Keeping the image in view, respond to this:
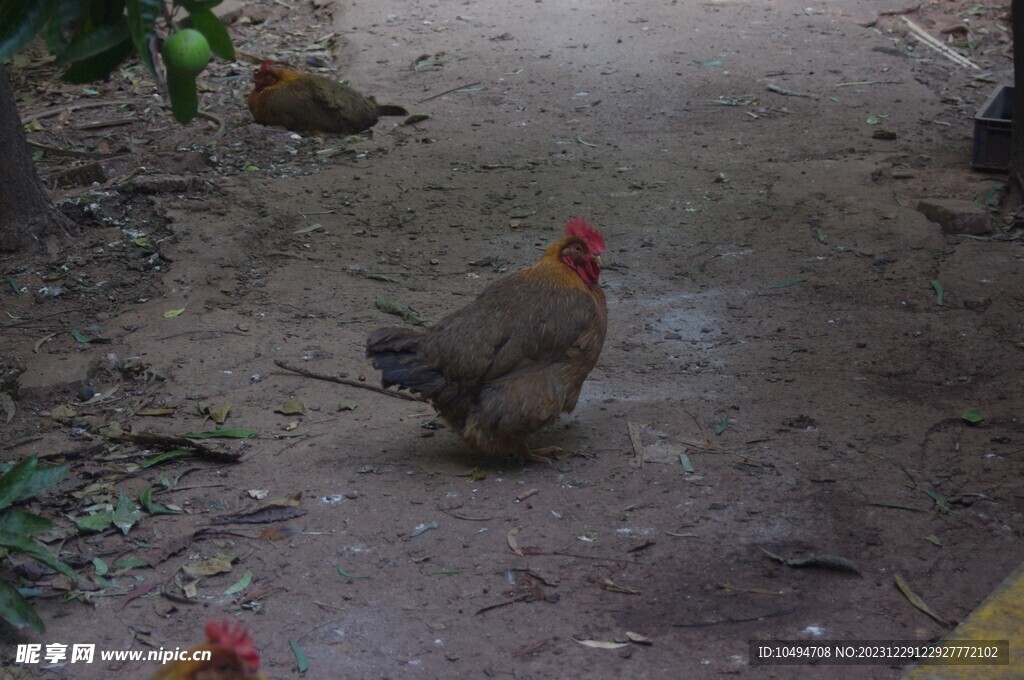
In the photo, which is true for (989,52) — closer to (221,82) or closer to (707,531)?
(221,82)

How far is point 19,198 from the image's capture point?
6.52 meters

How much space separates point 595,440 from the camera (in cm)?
480

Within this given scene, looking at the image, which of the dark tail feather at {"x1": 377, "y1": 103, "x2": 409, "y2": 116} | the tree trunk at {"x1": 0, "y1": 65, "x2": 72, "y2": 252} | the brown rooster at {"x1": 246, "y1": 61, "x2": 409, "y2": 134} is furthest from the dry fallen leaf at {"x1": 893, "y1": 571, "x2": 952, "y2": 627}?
the dark tail feather at {"x1": 377, "y1": 103, "x2": 409, "y2": 116}

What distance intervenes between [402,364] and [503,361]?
48 centimetres

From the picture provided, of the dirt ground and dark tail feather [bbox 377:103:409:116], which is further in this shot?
dark tail feather [bbox 377:103:409:116]

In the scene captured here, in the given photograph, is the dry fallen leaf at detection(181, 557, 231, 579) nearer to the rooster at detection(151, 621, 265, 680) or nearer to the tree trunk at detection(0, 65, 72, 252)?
the rooster at detection(151, 621, 265, 680)

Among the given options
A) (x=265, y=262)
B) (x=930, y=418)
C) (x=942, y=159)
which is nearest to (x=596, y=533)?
(x=930, y=418)

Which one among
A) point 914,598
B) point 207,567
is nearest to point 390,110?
point 207,567

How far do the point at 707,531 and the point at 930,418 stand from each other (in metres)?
1.56

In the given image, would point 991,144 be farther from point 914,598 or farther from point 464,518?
point 464,518

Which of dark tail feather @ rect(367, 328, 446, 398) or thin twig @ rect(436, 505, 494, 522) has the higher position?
dark tail feather @ rect(367, 328, 446, 398)

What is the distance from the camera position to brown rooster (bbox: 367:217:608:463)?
4492mm

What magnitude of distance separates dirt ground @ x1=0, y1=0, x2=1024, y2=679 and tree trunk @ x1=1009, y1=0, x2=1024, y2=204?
0.22m

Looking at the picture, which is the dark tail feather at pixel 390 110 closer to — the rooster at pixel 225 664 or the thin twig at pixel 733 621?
the thin twig at pixel 733 621
